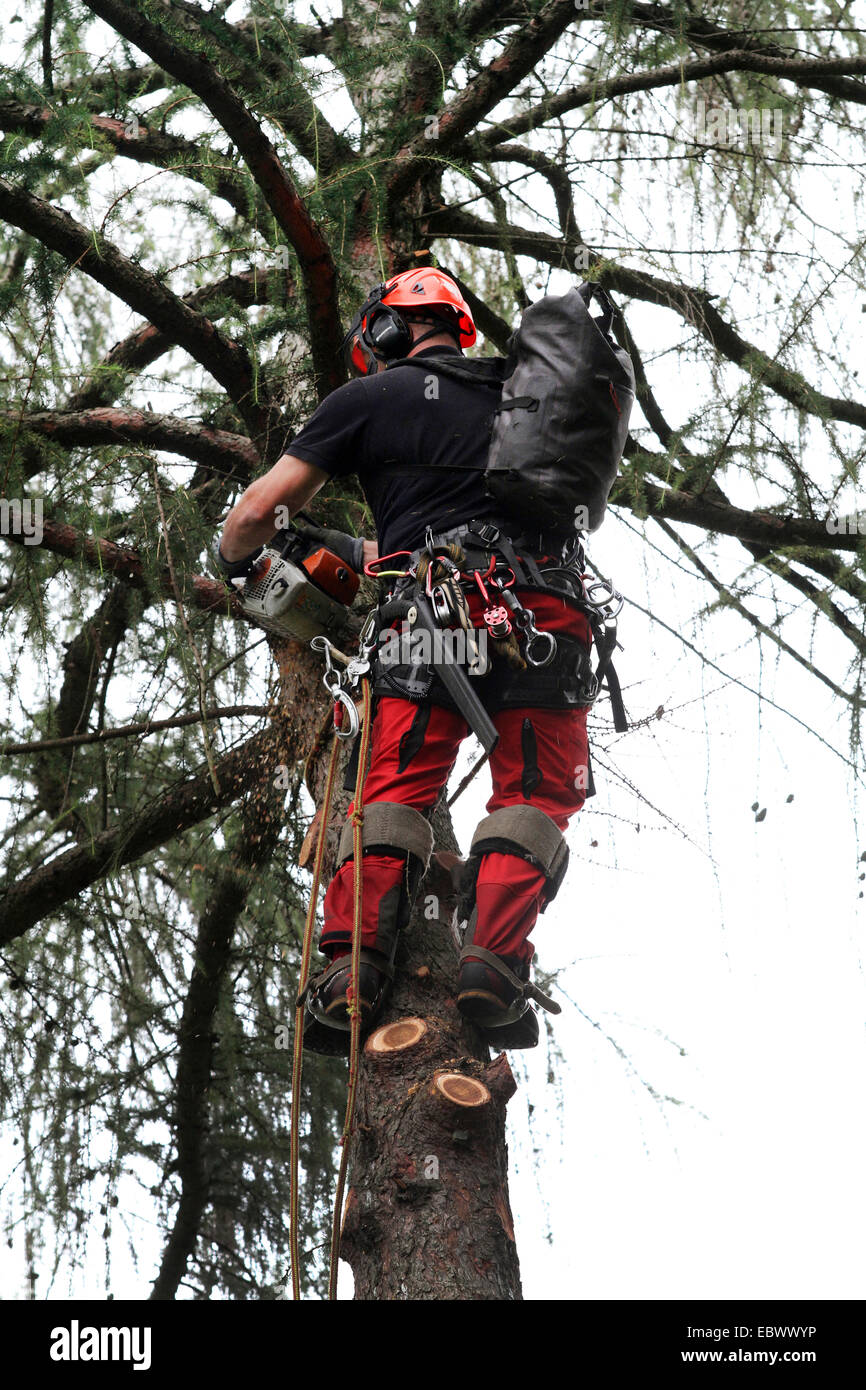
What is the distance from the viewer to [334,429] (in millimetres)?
3127

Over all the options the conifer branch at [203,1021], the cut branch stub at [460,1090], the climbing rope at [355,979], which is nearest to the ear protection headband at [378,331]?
the climbing rope at [355,979]

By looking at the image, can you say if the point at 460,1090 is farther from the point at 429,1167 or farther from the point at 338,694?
the point at 338,694

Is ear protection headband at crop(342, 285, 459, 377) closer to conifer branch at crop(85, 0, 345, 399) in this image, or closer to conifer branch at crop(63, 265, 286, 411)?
conifer branch at crop(85, 0, 345, 399)

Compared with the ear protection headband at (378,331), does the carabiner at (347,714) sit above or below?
below

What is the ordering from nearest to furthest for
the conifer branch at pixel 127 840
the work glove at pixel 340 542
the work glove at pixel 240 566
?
the work glove at pixel 240 566, the work glove at pixel 340 542, the conifer branch at pixel 127 840

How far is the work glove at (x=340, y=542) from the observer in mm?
3381

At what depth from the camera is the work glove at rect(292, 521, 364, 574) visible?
11.1 ft

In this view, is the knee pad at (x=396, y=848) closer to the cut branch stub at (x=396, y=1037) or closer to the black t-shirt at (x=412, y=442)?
the cut branch stub at (x=396, y=1037)

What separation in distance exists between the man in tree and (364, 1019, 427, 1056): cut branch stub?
67 mm

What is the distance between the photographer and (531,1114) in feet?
13.7

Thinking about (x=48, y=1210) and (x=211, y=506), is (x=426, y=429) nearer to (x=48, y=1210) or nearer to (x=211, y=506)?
(x=211, y=506)

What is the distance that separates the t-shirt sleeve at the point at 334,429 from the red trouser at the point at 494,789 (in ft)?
1.82

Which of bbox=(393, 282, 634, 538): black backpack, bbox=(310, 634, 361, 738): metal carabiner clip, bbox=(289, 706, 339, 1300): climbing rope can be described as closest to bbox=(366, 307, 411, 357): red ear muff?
bbox=(393, 282, 634, 538): black backpack

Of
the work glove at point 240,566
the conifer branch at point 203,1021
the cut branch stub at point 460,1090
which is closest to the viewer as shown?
the cut branch stub at point 460,1090
